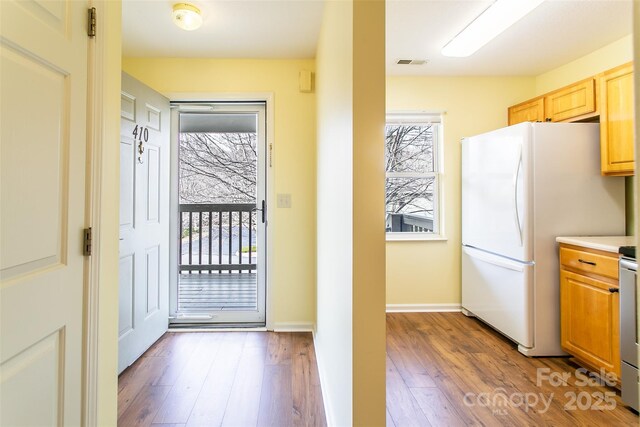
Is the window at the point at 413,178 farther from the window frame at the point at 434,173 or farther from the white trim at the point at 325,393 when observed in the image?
the white trim at the point at 325,393

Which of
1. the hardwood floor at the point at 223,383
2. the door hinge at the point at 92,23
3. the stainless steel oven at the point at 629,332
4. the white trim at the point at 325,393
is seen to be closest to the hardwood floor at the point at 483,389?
the stainless steel oven at the point at 629,332

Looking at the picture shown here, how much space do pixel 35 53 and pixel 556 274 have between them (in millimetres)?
3225

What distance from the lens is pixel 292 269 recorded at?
295cm

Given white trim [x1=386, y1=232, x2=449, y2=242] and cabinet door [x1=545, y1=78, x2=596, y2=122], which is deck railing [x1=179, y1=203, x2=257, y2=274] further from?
cabinet door [x1=545, y1=78, x2=596, y2=122]

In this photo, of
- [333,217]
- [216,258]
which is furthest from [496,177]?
[216,258]

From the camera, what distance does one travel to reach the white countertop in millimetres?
2045

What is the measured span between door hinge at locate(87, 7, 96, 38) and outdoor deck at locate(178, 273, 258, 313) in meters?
2.40

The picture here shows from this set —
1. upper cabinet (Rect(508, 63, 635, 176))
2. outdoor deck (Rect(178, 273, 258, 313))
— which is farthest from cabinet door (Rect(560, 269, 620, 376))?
outdoor deck (Rect(178, 273, 258, 313))

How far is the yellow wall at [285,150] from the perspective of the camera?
9.57 feet

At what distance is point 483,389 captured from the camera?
2031 millimetres

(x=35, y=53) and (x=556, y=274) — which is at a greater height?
(x=35, y=53)

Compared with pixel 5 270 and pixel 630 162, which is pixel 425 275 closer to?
pixel 630 162

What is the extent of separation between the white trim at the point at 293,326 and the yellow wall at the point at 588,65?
3.35 m

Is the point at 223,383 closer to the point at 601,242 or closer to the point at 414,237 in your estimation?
the point at 414,237
